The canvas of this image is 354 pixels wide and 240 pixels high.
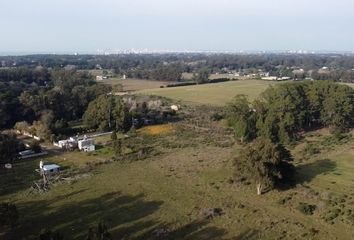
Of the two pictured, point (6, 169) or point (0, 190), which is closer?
point (0, 190)

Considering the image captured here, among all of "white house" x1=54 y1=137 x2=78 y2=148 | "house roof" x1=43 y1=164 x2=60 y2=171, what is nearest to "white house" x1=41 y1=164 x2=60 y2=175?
"house roof" x1=43 y1=164 x2=60 y2=171

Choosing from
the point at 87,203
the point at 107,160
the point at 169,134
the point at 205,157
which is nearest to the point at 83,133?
the point at 169,134

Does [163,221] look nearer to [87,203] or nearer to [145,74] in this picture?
[87,203]

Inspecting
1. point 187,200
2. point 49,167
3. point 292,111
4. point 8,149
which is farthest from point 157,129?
point 187,200

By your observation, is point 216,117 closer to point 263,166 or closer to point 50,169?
point 50,169

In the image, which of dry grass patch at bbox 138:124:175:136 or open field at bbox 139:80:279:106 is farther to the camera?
open field at bbox 139:80:279:106

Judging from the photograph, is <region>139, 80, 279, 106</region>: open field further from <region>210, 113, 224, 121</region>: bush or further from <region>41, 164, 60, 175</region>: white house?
<region>41, 164, 60, 175</region>: white house
